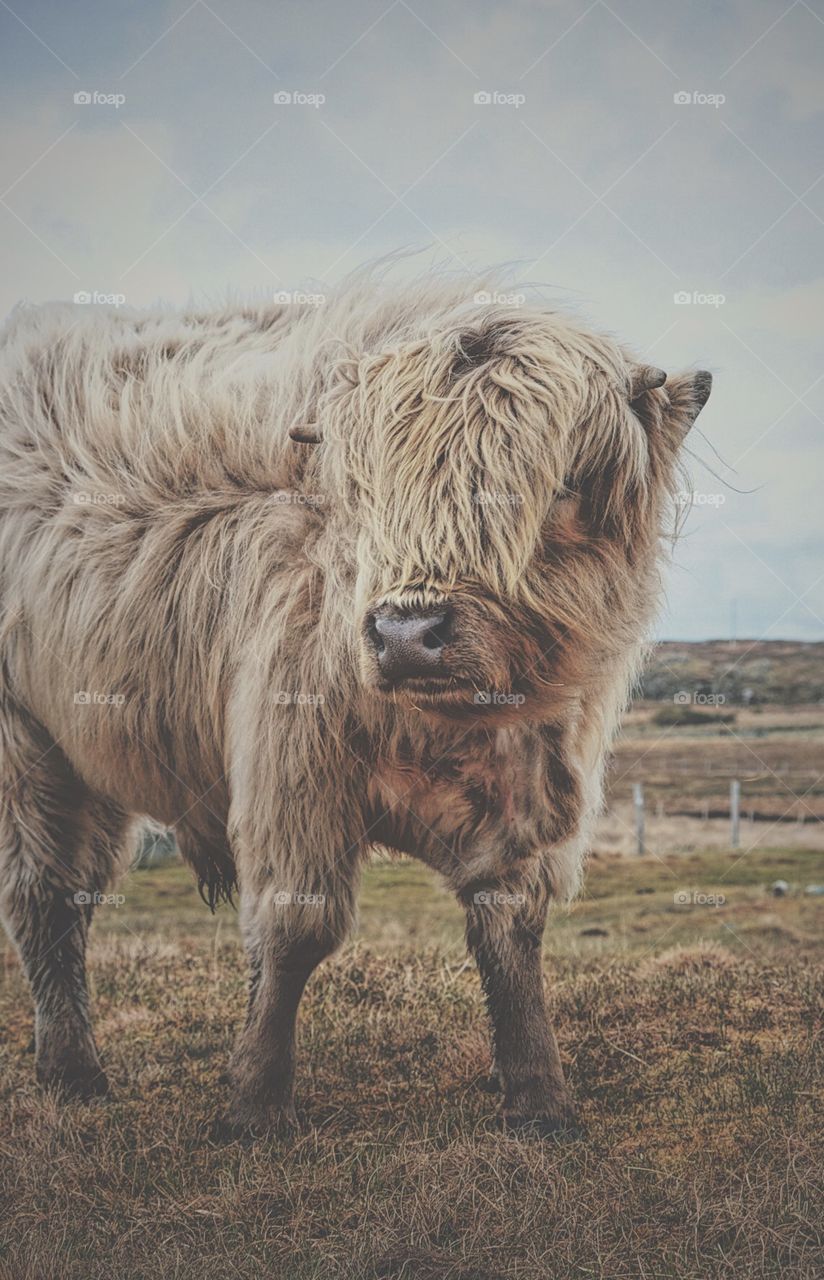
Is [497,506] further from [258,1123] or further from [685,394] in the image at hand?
[258,1123]

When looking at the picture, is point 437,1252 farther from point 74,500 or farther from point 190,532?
point 74,500

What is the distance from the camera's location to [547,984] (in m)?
6.00

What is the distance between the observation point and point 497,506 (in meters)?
3.78

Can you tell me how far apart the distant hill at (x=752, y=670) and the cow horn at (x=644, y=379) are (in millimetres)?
8025

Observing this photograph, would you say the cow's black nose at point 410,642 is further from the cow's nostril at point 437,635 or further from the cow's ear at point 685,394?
the cow's ear at point 685,394

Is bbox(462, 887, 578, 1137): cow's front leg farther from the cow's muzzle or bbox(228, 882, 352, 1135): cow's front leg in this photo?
the cow's muzzle

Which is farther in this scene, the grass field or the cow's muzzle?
the grass field

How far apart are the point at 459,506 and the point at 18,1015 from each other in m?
4.17

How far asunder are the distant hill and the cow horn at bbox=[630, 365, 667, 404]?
8.02m

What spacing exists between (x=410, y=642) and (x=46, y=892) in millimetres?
2697

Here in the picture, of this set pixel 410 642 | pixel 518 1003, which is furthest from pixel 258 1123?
pixel 410 642

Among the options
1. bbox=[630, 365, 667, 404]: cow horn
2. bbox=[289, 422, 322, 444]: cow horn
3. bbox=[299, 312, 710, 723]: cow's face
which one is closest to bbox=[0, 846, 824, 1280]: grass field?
bbox=[299, 312, 710, 723]: cow's face

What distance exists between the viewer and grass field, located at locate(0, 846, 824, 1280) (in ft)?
12.5

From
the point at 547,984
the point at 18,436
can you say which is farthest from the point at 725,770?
the point at 18,436
